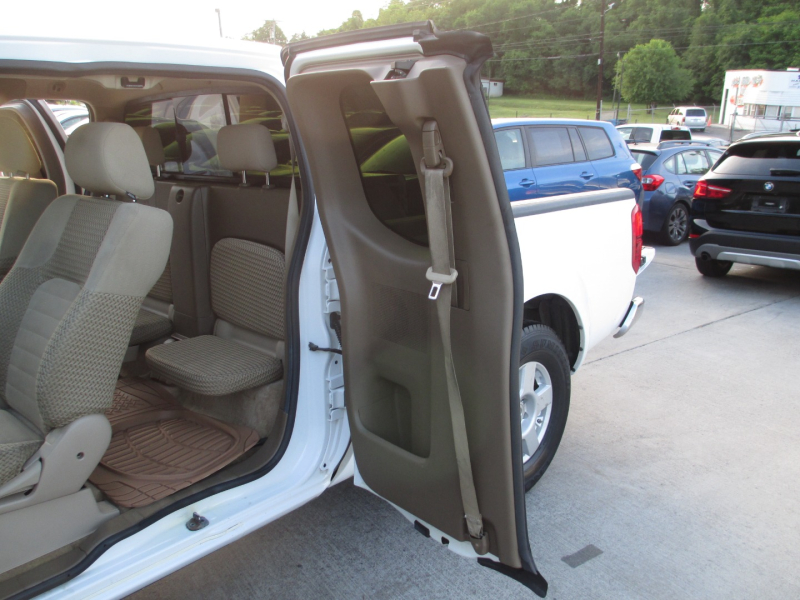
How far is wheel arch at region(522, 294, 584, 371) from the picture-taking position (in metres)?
2.98

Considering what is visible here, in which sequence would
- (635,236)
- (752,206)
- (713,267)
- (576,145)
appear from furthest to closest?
(576,145), (713,267), (752,206), (635,236)

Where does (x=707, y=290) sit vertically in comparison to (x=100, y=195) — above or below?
below

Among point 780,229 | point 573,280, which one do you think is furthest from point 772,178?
point 573,280

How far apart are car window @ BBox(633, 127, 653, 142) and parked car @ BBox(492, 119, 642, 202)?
12218mm

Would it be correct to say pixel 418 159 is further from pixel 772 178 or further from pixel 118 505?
pixel 772 178

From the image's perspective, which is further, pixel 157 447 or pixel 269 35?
pixel 269 35

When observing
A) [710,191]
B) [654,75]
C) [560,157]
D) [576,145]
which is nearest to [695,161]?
[576,145]

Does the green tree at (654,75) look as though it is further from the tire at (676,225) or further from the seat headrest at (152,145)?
A: the seat headrest at (152,145)

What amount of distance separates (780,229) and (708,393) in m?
2.88

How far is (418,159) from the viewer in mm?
1628

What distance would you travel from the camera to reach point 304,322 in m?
2.28

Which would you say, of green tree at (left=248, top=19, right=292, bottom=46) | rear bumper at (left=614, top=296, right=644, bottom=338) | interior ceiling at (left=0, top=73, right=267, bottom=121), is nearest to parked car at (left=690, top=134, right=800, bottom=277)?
rear bumper at (left=614, top=296, right=644, bottom=338)

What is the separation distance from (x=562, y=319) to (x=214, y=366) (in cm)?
167

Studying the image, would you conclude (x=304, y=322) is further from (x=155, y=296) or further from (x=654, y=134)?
(x=654, y=134)
